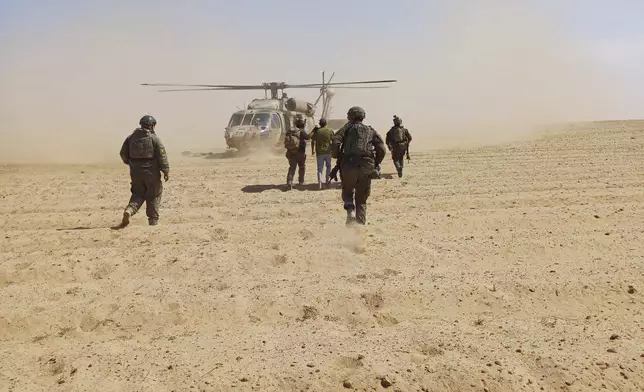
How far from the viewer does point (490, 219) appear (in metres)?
7.61

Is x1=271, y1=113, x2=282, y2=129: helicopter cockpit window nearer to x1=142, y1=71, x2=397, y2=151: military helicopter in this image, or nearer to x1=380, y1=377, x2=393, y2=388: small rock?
x1=142, y1=71, x2=397, y2=151: military helicopter

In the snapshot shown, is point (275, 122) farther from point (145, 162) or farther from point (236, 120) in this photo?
point (145, 162)

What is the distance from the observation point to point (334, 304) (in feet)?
15.1

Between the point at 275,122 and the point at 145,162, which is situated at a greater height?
the point at 275,122

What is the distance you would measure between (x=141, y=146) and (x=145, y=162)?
9.1 inches

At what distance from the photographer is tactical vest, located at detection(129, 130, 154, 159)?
25.5 ft

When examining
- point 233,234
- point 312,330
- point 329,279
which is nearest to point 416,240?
point 329,279

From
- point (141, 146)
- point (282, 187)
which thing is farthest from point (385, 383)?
point (282, 187)

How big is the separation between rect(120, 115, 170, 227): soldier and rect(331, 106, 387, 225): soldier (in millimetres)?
2328

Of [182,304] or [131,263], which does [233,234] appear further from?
[182,304]

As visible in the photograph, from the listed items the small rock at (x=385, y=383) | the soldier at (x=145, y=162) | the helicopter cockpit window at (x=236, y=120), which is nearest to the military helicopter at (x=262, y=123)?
the helicopter cockpit window at (x=236, y=120)

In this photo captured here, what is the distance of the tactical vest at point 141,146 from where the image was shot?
7766 millimetres

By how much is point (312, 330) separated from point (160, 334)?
1.09m

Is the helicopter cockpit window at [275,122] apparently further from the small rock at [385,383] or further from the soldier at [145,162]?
the small rock at [385,383]
